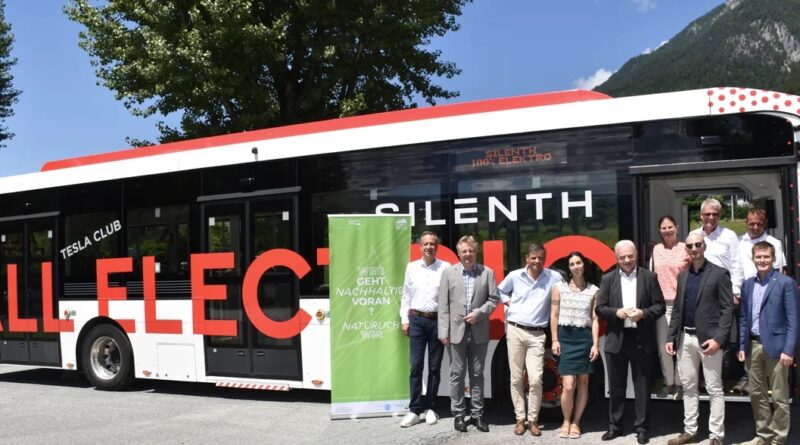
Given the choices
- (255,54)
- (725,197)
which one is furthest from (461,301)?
(255,54)

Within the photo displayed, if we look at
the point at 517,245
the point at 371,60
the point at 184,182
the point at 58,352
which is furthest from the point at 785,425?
the point at 371,60

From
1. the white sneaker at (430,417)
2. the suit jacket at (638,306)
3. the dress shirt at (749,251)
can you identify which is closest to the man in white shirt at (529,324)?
the suit jacket at (638,306)

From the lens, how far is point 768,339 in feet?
18.1

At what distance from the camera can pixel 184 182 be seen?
345 inches

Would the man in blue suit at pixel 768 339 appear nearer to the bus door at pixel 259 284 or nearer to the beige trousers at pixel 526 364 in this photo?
the beige trousers at pixel 526 364

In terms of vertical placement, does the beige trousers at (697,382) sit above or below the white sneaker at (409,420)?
above

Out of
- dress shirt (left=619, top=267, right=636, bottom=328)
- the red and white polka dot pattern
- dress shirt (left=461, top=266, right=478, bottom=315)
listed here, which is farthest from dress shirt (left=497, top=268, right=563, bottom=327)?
the red and white polka dot pattern

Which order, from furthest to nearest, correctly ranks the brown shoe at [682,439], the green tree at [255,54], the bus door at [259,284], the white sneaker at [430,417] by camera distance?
the green tree at [255,54], the bus door at [259,284], the white sneaker at [430,417], the brown shoe at [682,439]

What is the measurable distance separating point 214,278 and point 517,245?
3.87 metres

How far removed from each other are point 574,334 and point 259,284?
3.78 meters

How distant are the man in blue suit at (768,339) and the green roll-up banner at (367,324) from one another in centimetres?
323

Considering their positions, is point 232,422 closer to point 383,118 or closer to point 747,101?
point 383,118

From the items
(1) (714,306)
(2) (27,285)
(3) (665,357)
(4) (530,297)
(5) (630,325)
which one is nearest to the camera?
(1) (714,306)

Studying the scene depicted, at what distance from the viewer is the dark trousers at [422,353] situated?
677 cm
